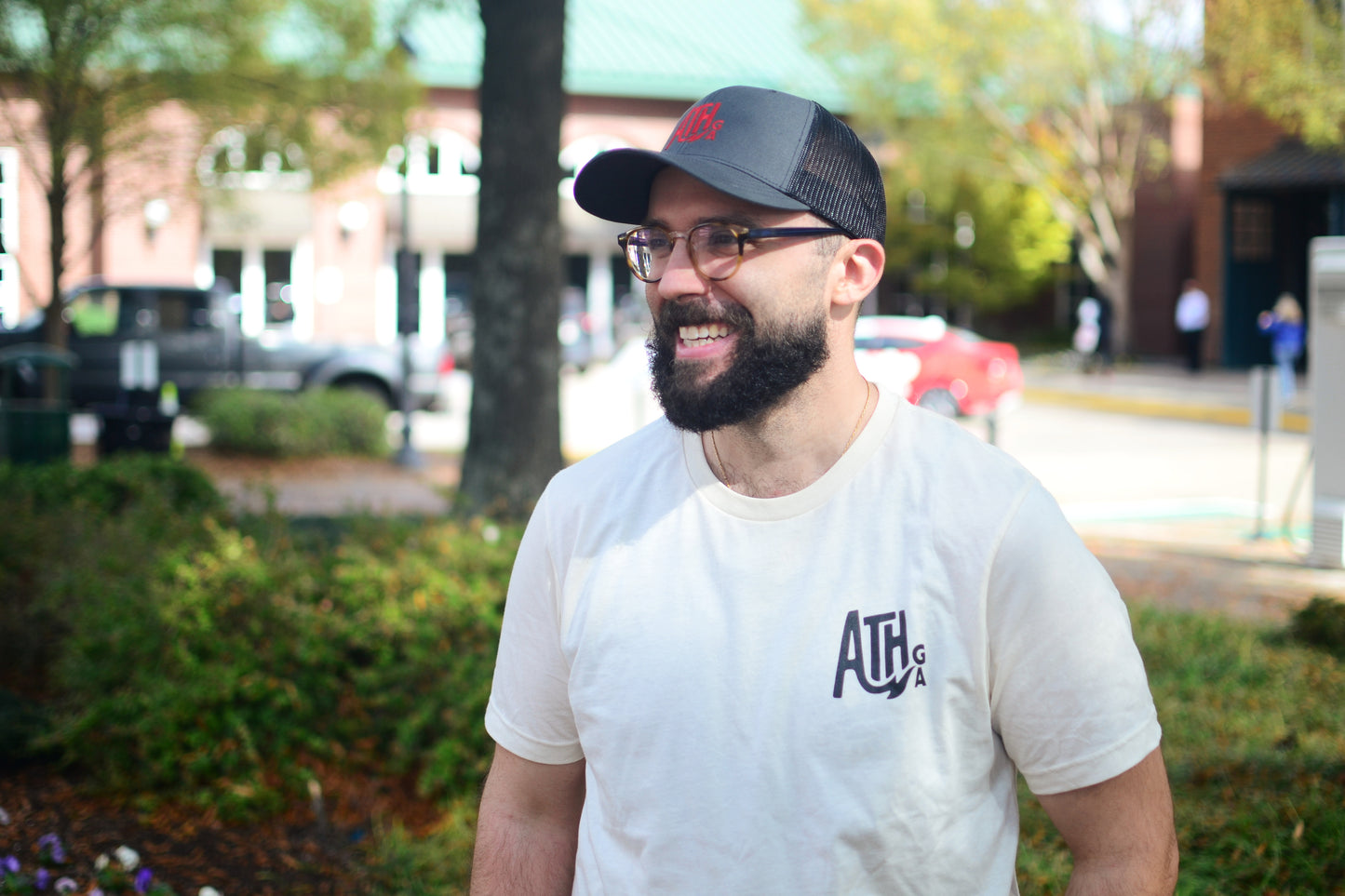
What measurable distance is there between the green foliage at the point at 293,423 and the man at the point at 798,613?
1312 cm

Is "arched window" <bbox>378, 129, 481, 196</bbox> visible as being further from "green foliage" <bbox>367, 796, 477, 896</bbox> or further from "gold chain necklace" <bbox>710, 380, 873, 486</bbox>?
"gold chain necklace" <bbox>710, 380, 873, 486</bbox>

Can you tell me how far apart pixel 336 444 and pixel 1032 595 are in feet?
45.4

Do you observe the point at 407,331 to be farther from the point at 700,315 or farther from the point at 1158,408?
the point at 700,315

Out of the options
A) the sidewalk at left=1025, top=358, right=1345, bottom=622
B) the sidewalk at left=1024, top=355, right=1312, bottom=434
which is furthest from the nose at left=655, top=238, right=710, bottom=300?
the sidewalk at left=1024, top=355, right=1312, bottom=434

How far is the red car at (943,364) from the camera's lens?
62.5ft

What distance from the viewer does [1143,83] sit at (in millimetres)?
25547

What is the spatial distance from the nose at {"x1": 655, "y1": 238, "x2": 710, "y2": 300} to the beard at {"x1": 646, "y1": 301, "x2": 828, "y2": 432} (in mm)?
25

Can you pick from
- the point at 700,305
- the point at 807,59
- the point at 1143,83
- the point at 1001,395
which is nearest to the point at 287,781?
the point at 700,305

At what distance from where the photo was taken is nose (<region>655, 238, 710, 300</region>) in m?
1.81

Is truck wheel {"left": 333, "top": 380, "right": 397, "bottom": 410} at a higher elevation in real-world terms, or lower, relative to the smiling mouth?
lower

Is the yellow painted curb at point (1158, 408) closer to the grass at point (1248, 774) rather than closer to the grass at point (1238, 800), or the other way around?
the grass at point (1248, 774)

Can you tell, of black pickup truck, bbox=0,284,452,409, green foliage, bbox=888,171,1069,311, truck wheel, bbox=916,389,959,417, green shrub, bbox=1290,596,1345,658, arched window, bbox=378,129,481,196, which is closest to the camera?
truck wheel, bbox=916,389,959,417

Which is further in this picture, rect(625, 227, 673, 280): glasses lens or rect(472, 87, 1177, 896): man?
rect(625, 227, 673, 280): glasses lens

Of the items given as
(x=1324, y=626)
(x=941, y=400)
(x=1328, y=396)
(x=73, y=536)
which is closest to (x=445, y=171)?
(x=1328, y=396)
